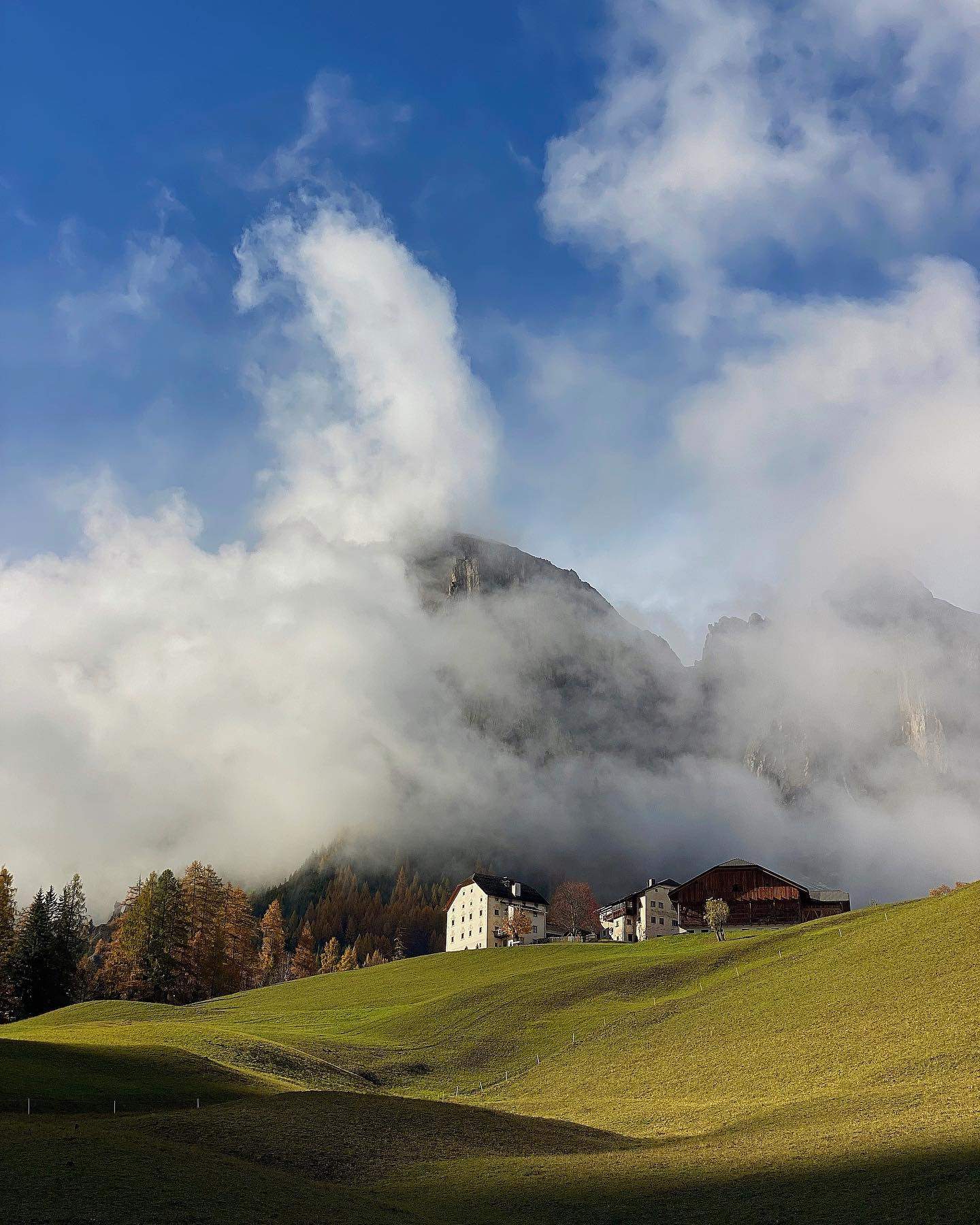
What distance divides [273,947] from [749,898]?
8818 cm

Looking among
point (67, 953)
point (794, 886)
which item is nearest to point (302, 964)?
point (67, 953)

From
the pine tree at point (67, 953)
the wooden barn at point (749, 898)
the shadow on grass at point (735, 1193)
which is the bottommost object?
the shadow on grass at point (735, 1193)

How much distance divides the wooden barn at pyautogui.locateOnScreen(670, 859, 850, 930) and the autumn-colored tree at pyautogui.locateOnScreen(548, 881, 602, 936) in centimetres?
5212

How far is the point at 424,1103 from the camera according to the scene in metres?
45.5

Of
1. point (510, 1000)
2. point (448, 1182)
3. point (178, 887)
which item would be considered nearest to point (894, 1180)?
point (448, 1182)

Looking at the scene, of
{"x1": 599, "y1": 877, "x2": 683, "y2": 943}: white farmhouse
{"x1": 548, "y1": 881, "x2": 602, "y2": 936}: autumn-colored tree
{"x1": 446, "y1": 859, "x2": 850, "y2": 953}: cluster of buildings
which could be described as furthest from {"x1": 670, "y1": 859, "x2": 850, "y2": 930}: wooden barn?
{"x1": 548, "y1": 881, "x2": 602, "y2": 936}: autumn-colored tree

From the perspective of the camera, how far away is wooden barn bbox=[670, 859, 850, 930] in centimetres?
13012

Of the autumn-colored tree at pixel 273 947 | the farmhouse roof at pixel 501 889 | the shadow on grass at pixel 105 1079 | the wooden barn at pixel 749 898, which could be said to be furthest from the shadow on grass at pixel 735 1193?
the farmhouse roof at pixel 501 889

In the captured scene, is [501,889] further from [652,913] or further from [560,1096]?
[560,1096]

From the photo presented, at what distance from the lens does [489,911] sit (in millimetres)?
171000

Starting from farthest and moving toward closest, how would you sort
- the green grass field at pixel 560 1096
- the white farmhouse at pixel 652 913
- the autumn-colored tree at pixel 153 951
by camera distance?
the white farmhouse at pixel 652 913
the autumn-colored tree at pixel 153 951
the green grass field at pixel 560 1096

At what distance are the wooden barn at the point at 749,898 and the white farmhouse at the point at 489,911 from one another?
3484 cm

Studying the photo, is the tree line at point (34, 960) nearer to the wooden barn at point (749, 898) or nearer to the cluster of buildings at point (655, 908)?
the cluster of buildings at point (655, 908)

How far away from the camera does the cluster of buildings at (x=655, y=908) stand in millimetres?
131625
